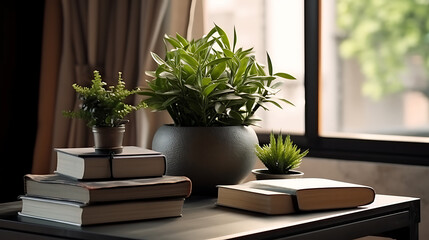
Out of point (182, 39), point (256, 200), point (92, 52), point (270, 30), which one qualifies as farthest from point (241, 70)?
point (270, 30)

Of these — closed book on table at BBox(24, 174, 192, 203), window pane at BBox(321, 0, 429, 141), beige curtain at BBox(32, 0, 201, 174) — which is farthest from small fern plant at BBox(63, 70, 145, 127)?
window pane at BBox(321, 0, 429, 141)

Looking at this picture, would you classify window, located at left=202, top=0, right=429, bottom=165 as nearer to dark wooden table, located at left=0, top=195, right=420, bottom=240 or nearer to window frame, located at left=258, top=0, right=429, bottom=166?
window frame, located at left=258, top=0, right=429, bottom=166

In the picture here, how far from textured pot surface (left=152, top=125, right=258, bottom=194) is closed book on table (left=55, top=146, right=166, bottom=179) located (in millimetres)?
235

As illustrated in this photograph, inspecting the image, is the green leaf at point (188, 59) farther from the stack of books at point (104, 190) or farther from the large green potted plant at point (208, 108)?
the stack of books at point (104, 190)

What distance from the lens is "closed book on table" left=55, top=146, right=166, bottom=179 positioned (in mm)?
1657

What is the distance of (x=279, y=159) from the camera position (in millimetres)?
2023

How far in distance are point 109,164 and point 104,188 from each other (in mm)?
92

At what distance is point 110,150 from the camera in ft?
5.66

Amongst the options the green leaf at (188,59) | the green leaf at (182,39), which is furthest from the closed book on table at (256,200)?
the green leaf at (182,39)

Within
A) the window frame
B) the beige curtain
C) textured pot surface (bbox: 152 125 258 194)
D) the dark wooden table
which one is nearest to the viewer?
the dark wooden table

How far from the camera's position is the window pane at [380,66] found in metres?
11.7

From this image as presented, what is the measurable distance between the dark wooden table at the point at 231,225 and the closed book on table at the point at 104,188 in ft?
0.18

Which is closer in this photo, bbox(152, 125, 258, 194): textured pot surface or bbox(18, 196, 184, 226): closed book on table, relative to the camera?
bbox(18, 196, 184, 226): closed book on table

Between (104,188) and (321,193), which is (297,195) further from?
(104,188)
